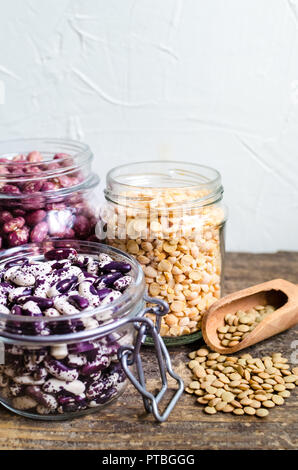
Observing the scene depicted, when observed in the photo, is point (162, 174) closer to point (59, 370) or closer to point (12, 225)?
point (12, 225)

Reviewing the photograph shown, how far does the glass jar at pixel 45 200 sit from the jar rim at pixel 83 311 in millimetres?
28

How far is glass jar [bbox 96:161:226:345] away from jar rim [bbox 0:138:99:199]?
78mm

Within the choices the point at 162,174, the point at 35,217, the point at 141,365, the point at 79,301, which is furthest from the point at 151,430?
the point at 162,174

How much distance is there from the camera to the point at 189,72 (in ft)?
3.80

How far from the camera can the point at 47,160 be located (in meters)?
1.07

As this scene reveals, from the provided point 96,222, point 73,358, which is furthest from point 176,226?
point 73,358

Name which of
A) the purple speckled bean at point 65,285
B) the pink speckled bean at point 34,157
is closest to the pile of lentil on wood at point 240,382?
the purple speckled bean at point 65,285

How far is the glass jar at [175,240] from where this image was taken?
35.5 inches

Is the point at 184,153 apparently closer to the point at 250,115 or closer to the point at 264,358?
the point at 250,115

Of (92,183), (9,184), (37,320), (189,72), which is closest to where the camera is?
(37,320)

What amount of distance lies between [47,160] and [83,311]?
1.46 feet

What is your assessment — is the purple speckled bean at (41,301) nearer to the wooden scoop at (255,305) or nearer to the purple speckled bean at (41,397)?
the purple speckled bean at (41,397)

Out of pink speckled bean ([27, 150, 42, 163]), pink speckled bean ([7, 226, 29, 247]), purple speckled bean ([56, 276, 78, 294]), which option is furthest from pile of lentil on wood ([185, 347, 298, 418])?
pink speckled bean ([27, 150, 42, 163])

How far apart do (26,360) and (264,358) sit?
410mm
